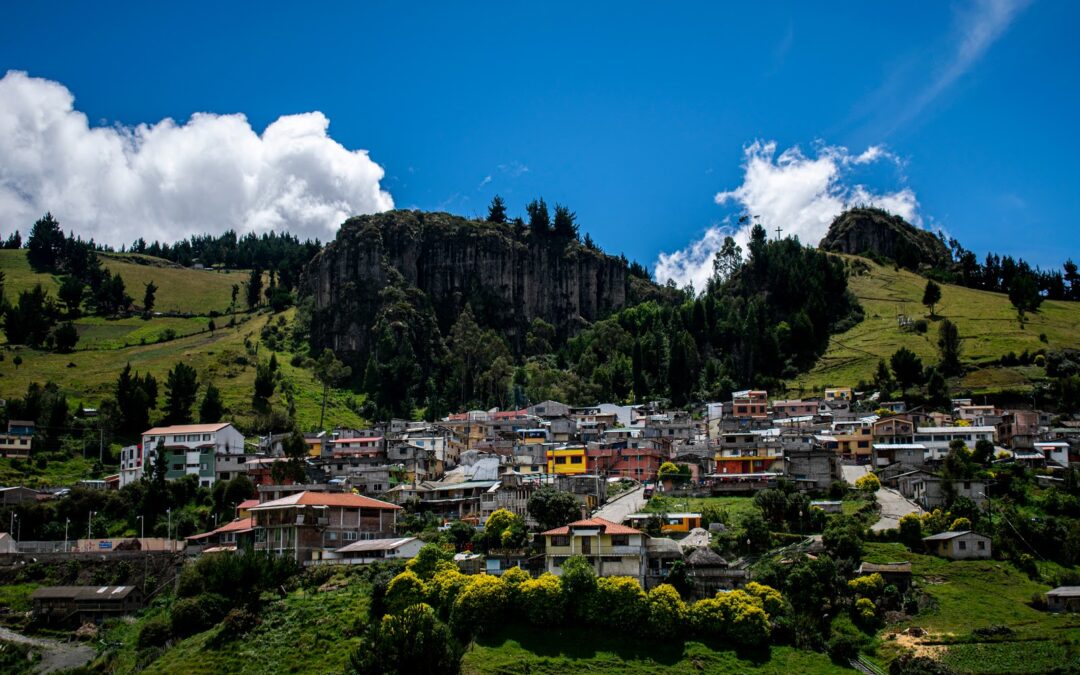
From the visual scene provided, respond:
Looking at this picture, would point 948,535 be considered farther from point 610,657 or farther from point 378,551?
point 378,551

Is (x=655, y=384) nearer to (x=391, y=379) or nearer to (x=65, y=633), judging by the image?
(x=391, y=379)

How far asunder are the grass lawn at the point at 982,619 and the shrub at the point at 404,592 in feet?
76.5

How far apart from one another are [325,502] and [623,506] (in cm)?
2011

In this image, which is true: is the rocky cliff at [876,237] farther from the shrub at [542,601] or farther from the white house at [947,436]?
the shrub at [542,601]

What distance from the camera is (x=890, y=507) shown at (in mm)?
71250

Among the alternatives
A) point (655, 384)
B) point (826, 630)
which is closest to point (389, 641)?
point (826, 630)

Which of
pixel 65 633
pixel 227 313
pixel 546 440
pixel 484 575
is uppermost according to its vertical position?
pixel 227 313

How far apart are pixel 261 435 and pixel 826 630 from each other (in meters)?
66.6

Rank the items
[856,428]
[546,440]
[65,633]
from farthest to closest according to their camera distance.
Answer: [546,440] → [856,428] → [65,633]

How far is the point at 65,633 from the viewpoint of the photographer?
214 feet

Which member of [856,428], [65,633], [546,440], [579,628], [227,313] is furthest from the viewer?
[227,313]

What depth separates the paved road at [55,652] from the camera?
2403 inches

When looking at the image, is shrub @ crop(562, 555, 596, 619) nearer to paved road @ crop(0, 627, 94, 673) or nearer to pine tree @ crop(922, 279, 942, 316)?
paved road @ crop(0, 627, 94, 673)

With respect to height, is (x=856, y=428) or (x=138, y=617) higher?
(x=856, y=428)
